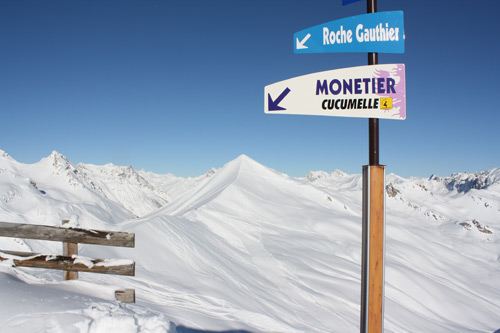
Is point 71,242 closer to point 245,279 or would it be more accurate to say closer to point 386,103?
point 386,103

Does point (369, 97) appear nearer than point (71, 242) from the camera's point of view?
Yes

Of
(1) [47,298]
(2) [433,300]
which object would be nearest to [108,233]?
(1) [47,298]

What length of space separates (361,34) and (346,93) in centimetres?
63

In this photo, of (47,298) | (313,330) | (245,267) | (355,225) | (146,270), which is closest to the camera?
(47,298)

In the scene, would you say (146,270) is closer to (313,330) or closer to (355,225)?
(313,330)

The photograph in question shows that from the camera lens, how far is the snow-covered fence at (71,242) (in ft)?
16.0

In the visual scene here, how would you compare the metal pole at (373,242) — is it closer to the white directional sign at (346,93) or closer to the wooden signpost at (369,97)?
the wooden signpost at (369,97)

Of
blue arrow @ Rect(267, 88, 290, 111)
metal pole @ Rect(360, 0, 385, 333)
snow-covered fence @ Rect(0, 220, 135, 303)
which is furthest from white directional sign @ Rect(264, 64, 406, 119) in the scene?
snow-covered fence @ Rect(0, 220, 135, 303)

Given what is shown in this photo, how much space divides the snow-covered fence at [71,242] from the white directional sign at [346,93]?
3.46m

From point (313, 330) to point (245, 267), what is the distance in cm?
641

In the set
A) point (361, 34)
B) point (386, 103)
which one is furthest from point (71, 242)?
point (361, 34)

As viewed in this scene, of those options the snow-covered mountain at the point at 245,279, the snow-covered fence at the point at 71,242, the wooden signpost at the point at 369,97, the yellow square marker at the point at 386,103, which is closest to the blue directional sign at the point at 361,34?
the wooden signpost at the point at 369,97

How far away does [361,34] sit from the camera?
3.03 meters

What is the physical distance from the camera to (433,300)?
2245 centimetres
